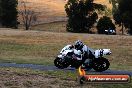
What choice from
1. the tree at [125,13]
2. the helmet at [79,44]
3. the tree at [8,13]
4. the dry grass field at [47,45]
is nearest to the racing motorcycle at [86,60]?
the helmet at [79,44]

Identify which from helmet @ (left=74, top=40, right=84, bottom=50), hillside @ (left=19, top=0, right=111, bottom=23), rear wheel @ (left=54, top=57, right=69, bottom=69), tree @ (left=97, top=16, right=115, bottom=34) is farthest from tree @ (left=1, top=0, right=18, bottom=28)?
helmet @ (left=74, top=40, right=84, bottom=50)

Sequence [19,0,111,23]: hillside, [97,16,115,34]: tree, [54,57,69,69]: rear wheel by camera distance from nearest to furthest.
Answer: [54,57,69,69]: rear wheel < [97,16,115,34]: tree < [19,0,111,23]: hillside

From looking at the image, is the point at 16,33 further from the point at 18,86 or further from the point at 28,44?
the point at 18,86

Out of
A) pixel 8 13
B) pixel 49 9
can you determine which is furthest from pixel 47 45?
pixel 49 9

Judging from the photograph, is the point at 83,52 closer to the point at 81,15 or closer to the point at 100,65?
the point at 100,65

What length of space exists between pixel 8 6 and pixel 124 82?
6493cm

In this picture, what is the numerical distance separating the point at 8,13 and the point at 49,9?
57312mm

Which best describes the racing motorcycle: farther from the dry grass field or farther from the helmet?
the dry grass field

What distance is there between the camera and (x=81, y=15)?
7556 centimetres

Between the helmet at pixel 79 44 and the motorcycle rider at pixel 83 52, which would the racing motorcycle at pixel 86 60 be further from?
the helmet at pixel 79 44

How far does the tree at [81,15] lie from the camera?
75375mm

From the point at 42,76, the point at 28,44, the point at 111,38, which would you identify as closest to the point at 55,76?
the point at 42,76

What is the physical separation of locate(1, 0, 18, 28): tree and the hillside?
32.2 m

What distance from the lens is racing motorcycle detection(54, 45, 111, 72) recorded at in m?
23.5
